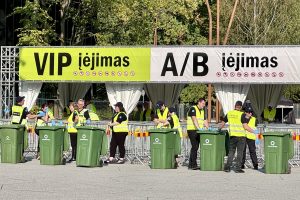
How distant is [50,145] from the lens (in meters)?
17.9

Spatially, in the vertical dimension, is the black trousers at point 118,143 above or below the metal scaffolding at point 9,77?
below

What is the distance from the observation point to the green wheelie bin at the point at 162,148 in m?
17.4

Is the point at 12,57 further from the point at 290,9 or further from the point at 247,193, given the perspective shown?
the point at 290,9

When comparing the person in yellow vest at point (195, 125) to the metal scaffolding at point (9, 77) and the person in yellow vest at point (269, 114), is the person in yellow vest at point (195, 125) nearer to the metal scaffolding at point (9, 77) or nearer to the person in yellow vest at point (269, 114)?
the metal scaffolding at point (9, 77)

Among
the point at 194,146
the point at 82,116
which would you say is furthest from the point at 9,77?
the point at 194,146

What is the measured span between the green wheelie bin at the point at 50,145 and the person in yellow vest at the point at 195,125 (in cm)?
322

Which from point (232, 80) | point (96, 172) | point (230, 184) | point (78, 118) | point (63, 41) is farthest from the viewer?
point (63, 41)

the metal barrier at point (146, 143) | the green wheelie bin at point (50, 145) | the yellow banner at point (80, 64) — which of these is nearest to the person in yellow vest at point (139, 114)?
the yellow banner at point (80, 64)

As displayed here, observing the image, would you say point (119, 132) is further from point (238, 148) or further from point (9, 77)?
point (9, 77)

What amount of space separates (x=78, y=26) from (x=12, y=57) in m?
15.2

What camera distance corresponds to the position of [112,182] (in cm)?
1442

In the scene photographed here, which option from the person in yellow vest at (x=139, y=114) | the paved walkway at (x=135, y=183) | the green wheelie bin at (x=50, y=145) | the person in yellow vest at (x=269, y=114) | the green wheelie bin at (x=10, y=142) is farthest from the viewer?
the person in yellow vest at (x=139, y=114)

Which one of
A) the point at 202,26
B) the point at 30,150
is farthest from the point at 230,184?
the point at 202,26

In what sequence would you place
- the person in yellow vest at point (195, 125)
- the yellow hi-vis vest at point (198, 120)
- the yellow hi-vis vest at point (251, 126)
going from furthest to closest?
the yellow hi-vis vest at point (198, 120) → the person in yellow vest at point (195, 125) → the yellow hi-vis vest at point (251, 126)
